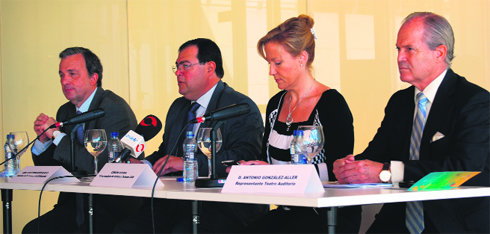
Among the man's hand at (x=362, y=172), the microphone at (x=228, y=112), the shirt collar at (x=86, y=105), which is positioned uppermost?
the shirt collar at (x=86, y=105)

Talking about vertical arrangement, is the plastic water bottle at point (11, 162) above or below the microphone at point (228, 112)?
below

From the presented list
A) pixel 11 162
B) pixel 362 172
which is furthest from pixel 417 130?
pixel 11 162

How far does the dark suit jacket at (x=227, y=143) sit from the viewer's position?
2916 mm

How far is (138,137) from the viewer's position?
2.90 m

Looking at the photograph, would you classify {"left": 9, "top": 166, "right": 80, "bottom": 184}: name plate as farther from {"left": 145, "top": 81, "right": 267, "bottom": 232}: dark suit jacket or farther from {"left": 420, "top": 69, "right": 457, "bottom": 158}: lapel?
{"left": 420, "top": 69, "right": 457, "bottom": 158}: lapel

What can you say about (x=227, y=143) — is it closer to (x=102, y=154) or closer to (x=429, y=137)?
(x=102, y=154)

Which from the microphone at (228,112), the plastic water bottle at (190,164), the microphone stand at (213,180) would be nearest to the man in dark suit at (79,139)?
the plastic water bottle at (190,164)

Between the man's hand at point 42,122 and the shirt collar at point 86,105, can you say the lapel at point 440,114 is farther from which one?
the shirt collar at point 86,105

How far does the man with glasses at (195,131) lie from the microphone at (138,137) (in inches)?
5.8

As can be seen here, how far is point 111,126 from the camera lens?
3.92 metres

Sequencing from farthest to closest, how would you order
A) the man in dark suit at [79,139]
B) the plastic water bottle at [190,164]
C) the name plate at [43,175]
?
1. the man in dark suit at [79,139]
2. the name plate at [43,175]
3. the plastic water bottle at [190,164]

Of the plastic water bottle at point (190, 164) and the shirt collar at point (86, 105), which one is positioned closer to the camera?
the plastic water bottle at point (190, 164)

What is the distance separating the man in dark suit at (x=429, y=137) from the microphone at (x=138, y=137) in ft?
2.99

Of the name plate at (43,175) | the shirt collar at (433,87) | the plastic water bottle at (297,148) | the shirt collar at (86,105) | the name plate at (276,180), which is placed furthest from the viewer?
the shirt collar at (86,105)
